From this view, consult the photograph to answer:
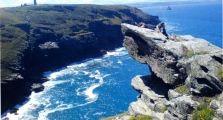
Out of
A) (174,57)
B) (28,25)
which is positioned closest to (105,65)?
(28,25)

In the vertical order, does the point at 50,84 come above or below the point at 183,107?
below

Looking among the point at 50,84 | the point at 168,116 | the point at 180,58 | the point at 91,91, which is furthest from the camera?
the point at 50,84

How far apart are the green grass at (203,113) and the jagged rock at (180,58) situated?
9.52ft

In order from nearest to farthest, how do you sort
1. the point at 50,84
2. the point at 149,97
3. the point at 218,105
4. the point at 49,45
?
the point at 218,105 → the point at 149,97 → the point at 50,84 → the point at 49,45

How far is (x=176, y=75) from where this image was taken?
41.3 meters

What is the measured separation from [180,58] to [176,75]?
9.38ft

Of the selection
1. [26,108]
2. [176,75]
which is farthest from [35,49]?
[176,75]

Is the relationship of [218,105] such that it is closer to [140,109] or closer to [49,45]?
[140,109]

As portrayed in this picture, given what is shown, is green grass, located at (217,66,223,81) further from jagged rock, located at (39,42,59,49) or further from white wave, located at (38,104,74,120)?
jagged rock, located at (39,42,59,49)

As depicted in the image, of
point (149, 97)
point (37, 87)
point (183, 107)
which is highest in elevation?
point (183, 107)

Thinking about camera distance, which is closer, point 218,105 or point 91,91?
point 218,105

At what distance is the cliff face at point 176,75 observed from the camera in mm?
32406

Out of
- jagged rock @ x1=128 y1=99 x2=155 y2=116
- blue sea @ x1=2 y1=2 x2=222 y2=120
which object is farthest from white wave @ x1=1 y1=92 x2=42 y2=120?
jagged rock @ x1=128 y1=99 x2=155 y2=116

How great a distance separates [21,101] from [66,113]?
23375mm
